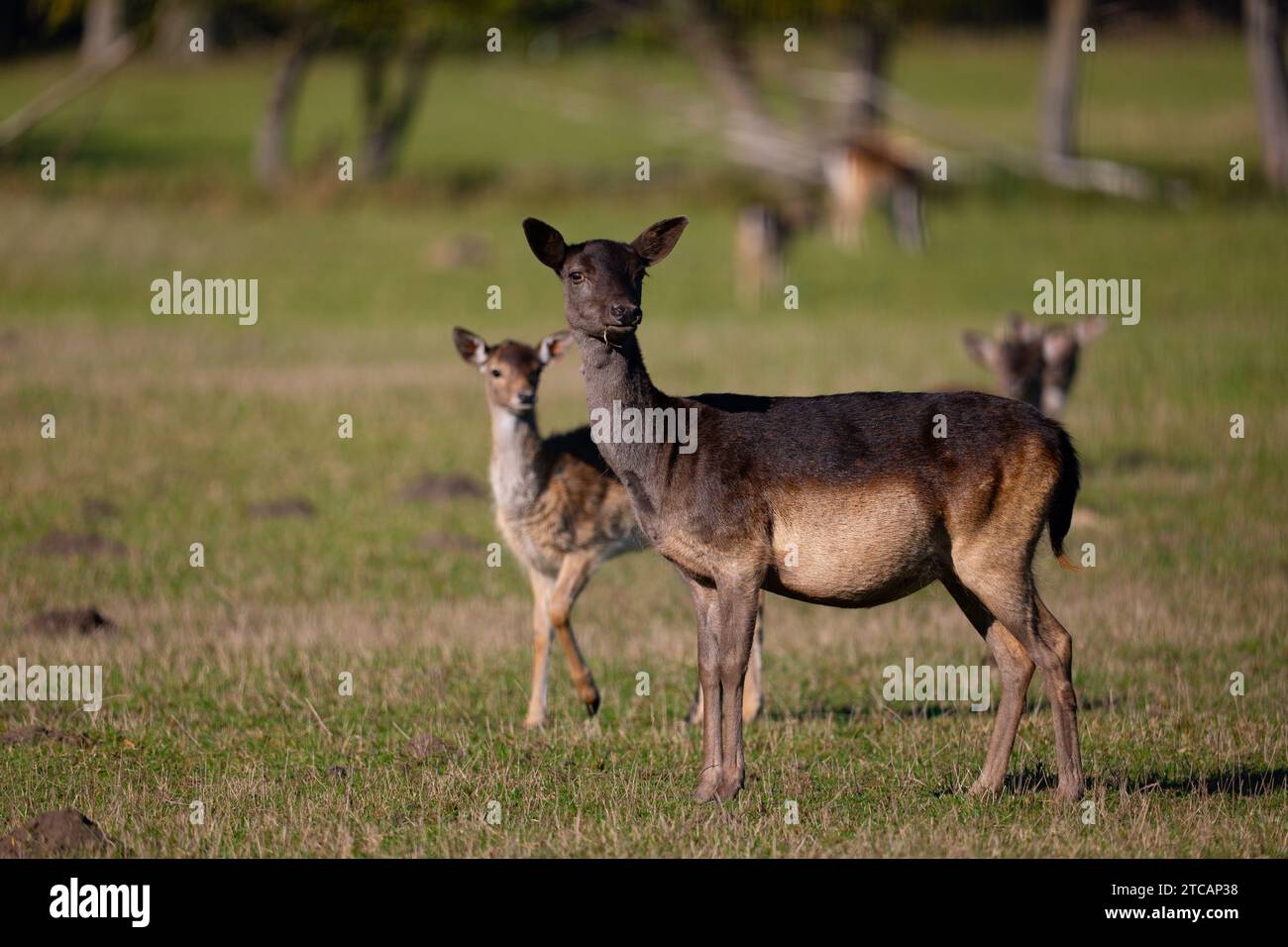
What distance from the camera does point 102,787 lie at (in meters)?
9.17

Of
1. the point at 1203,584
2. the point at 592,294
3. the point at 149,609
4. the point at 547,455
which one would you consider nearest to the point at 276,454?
the point at 149,609

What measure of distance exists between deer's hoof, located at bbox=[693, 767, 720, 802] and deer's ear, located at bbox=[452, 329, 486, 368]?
402cm

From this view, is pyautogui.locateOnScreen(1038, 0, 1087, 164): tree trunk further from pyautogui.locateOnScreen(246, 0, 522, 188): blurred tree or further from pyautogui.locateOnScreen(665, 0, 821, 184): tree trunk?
pyautogui.locateOnScreen(246, 0, 522, 188): blurred tree

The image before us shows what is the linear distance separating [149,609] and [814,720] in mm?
5128

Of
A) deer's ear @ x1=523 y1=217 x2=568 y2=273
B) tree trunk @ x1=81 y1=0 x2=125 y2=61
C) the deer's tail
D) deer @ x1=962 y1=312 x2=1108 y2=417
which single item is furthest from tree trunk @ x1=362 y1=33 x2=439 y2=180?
the deer's tail

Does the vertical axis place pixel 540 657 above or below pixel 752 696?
above

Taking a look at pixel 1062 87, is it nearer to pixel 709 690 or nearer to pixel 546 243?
pixel 546 243

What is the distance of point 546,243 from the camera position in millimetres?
8773

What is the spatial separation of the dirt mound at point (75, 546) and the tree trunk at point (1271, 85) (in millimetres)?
29417

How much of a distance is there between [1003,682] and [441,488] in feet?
30.6

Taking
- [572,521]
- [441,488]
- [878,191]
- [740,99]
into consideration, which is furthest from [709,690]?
[740,99]

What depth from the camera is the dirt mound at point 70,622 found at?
1259cm

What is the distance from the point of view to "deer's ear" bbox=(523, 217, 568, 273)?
28.6ft
